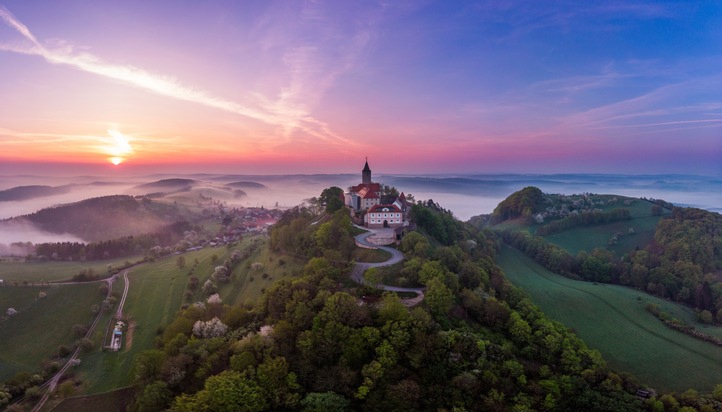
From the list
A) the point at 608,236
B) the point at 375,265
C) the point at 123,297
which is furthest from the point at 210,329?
the point at 608,236

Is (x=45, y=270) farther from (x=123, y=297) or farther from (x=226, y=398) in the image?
(x=226, y=398)

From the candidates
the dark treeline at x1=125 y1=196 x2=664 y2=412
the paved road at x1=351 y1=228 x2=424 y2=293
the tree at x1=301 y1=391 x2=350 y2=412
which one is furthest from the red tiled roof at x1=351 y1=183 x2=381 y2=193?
the tree at x1=301 y1=391 x2=350 y2=412

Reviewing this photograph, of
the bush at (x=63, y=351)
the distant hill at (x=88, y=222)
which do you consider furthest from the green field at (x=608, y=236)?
the distant hill at (x=88, y=222)

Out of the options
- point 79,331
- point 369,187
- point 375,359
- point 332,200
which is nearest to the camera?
point 375,359

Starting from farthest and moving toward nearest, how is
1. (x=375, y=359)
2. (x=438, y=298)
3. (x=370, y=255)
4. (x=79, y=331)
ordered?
1. (x=79, y=331)
2. (x=370, y=255)
3. (x=438, y=298)
4. (x=375, y=359)

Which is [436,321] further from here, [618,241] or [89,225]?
[89,225]

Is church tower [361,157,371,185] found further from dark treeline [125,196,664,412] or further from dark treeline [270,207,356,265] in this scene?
dark treeline [125,196,664,412]

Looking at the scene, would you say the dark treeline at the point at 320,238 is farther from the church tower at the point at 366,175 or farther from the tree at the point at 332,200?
the church tower at the point at 366,175
